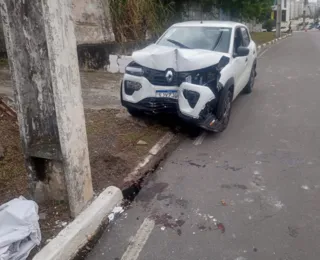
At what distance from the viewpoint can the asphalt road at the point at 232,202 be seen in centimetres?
296

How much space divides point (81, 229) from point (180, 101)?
265 centimetres

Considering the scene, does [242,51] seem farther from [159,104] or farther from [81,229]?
[81,229]

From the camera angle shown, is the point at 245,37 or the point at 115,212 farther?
the point at 245,37

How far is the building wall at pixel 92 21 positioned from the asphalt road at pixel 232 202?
6.30 metres

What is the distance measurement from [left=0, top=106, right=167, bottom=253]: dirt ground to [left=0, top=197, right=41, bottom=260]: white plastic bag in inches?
8.2

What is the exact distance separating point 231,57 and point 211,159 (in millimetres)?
2243

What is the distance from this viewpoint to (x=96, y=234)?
10.4 feet

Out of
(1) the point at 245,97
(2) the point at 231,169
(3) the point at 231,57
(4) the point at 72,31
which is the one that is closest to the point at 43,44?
(4) the point at 72,31

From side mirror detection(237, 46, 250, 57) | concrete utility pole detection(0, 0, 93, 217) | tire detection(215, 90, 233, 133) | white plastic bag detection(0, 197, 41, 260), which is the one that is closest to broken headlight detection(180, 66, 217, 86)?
tire detection(215, 90, 233, 133)

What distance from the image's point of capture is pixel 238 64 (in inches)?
259

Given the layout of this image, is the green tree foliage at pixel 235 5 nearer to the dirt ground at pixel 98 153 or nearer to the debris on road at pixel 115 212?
the dirt ground at pixel 98 153

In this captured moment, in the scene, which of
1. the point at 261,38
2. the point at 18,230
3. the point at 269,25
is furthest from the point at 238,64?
the point at 269,25

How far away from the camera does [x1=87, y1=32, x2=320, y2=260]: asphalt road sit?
2.96 m

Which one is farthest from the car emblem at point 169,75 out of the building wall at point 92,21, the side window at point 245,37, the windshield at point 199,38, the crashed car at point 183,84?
the building wall at point 92,21
